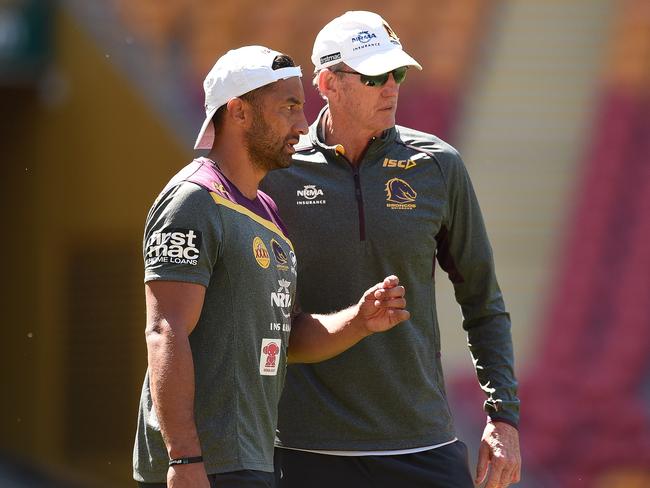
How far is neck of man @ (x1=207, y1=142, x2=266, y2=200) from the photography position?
337cm

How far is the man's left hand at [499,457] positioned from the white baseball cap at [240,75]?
50.6 inches

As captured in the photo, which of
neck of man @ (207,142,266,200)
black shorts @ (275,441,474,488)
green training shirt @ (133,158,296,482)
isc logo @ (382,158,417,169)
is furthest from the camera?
isc logo @ (382,158,417,169)

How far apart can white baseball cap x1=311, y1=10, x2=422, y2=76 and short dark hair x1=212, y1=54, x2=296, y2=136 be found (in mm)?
463

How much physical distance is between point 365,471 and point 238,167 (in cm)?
103

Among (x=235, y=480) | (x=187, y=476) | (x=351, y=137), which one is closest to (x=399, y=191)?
(x=351, y=137)

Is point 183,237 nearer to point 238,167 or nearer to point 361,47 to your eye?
point 238,167

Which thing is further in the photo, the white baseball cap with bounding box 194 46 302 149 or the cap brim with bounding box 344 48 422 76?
the cap brim with bounding box 344 48 422 76

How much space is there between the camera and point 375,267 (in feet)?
12.5

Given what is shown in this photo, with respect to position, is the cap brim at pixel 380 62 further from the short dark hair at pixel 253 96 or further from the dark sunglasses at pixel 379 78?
the short dark hair at pixel 253 96

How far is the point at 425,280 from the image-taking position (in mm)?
3871

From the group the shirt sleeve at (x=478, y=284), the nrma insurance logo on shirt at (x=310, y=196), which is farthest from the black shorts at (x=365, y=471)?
the nrma insurance logo on shirt at (x=310, y=196)

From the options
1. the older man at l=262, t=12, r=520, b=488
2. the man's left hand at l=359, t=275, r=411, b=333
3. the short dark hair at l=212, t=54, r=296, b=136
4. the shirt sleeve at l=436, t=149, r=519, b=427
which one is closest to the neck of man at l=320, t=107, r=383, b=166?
the older man at l=262, t=12, r=520, b=488

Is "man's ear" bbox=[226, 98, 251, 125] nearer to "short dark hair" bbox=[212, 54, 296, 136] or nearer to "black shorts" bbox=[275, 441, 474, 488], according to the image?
"short dark hair" bbox=[212, 54, 296, 136]
